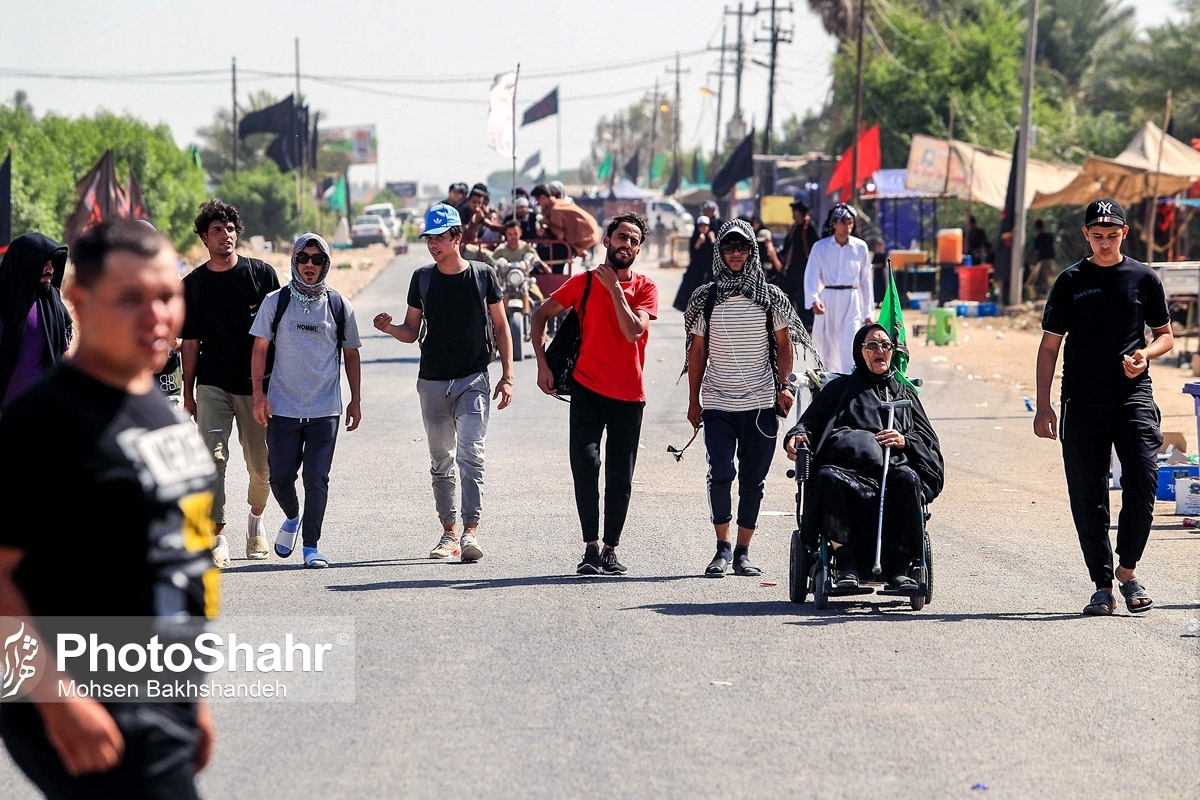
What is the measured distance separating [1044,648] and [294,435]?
3935 millimetres

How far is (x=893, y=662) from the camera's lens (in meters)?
6.86

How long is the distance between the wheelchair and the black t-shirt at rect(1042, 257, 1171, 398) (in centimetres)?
102

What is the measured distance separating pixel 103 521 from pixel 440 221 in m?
5.92

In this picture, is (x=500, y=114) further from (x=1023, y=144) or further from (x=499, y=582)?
(x=499, y=582)

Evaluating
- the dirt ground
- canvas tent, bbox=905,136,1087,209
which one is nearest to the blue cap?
the dirt ground

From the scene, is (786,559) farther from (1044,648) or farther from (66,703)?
(66,703)

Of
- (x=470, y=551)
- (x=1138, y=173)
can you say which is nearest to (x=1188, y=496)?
(x=470, y=551)

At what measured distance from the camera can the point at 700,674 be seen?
6.61 meters

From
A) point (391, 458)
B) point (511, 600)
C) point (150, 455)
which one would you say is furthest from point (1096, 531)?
point (391, 458)

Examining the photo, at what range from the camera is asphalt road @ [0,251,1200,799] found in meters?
5.36

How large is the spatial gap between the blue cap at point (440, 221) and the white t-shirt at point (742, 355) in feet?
4.70

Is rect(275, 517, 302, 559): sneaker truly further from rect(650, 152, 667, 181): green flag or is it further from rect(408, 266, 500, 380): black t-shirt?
rect(650, 152, 667, 181): green flag

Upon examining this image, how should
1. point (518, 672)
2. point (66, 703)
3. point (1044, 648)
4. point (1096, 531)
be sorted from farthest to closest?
point (1096, 531) → point (1044, 648) → point (518, 672) → point (66, 703)

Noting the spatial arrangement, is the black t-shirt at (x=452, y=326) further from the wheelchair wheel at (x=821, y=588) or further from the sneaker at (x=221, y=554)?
the wheelchair wheel at (x=821, y=588)
